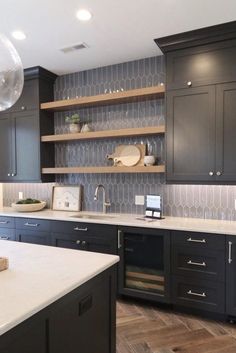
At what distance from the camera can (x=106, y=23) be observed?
8.61 feet

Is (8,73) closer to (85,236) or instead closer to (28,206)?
(85,236)

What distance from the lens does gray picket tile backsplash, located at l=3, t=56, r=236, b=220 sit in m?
3.21

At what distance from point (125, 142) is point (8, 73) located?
7.10 ft

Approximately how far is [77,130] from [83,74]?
2.60 ft

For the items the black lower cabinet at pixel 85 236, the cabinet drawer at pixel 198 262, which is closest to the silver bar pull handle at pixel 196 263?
the cabinet drawer at pixel 198 262

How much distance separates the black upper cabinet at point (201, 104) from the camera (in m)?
2.75

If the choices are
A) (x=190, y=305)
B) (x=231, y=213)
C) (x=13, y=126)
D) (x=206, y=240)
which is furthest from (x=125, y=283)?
(x=13, y=126)

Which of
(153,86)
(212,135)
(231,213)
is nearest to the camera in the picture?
(212,135)

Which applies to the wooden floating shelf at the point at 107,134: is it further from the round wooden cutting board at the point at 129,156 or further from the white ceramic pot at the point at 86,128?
the round wooden cutting board at the point at 129,156

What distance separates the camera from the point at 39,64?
3619 millimetres

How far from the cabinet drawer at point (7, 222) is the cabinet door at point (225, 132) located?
101 inches

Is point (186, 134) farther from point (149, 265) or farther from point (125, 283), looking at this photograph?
point (125, 283)

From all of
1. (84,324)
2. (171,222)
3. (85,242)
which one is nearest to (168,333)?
(171,222)

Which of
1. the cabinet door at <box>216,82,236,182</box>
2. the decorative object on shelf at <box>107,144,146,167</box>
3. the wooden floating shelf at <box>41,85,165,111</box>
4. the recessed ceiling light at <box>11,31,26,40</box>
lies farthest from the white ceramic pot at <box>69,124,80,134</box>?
the cabinet door at <box>216,82,236,182</box>
